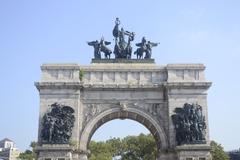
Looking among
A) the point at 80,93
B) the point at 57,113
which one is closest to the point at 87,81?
the point at 80,93

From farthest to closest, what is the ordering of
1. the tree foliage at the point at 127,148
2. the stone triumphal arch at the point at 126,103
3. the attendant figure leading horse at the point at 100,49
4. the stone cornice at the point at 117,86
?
the tree foliage at the point at 127,148
the attendant figure leading horse at the point at 100,49
the stone cornice at the point at 117,86
the stone triumphal arch at the point at 126,103

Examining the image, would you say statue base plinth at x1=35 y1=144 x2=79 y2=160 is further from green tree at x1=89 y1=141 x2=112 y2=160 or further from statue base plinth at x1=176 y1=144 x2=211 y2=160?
green tree at x1=89 y1=141 x2=112 y2=160

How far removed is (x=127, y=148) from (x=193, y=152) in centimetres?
2707

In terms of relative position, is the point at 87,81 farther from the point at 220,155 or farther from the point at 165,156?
the point at 220,155

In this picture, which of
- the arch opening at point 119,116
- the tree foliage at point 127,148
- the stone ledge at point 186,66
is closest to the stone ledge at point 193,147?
the arch opening at point 119,116

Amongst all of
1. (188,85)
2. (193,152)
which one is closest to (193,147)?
(193,152)

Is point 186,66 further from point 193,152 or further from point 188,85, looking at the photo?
point 193,152

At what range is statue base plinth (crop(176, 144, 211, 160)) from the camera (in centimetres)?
3011

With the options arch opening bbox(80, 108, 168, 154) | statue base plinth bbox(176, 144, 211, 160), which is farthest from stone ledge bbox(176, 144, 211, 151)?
arch opening bbox(80, 108, 168, 154)

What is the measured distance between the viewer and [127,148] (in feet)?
186

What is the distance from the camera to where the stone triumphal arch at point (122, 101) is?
3106 cm

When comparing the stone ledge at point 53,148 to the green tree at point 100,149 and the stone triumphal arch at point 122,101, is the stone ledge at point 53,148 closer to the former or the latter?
the stone triumphal arch at point 122,101

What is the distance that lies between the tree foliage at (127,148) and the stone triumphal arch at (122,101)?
19779 millimetres

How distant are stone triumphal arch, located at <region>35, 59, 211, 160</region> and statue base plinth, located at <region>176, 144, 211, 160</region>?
18cm
